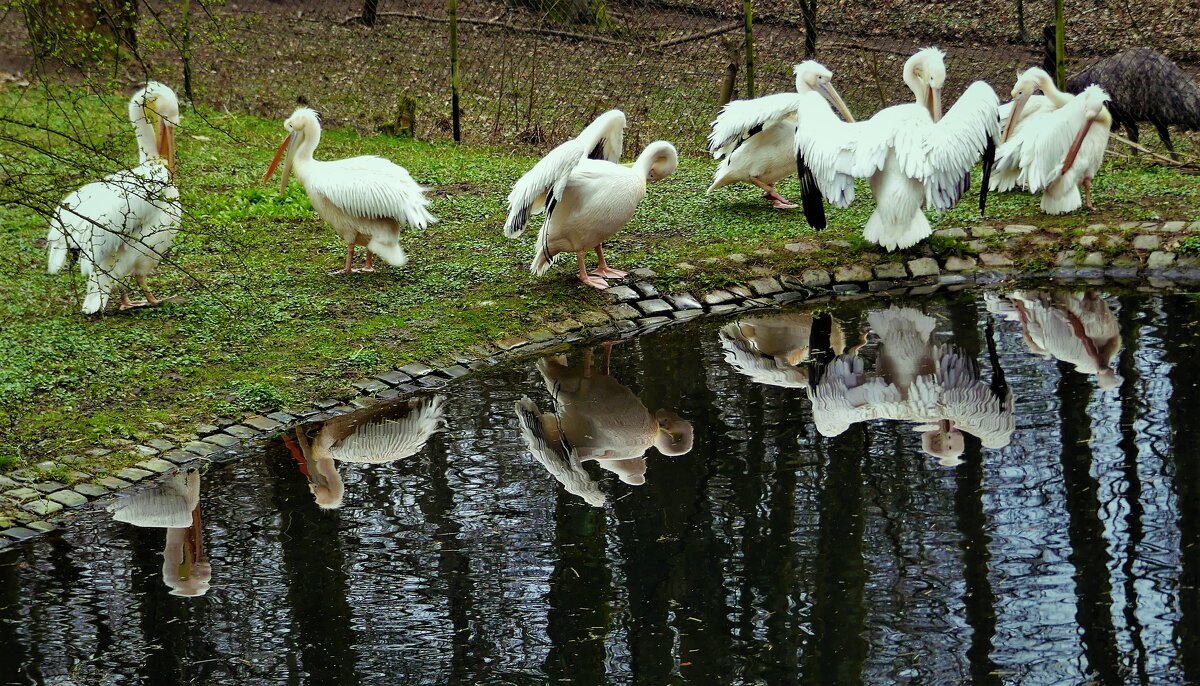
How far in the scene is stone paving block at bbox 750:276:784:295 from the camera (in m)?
7.11

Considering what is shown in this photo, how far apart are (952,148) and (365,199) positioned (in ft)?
10.9

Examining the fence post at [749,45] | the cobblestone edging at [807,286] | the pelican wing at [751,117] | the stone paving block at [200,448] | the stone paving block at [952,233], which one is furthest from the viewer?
the fence post at [749,45]

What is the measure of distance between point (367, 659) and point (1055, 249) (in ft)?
17.3

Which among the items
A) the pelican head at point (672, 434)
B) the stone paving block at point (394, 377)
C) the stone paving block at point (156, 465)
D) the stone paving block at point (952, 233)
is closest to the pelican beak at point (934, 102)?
the stone paving block at point (952, 233)

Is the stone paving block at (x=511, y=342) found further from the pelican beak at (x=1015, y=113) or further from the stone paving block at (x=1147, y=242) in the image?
the pelican beak at (x=1015, y=113)

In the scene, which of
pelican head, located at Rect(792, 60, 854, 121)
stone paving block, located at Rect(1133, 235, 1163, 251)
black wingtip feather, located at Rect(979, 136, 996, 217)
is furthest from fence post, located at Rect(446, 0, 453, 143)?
stone paving block, located at Rect(1133, 235, 1163, 251)

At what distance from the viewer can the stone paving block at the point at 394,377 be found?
5883 millimetres

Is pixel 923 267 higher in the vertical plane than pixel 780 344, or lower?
higher

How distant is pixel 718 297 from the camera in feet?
23.0

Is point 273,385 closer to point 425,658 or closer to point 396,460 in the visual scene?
point 396,460

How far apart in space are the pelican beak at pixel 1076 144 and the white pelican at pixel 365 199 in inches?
156

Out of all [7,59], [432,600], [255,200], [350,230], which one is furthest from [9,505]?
[7,59]

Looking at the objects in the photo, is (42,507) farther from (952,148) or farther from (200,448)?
(952,148)

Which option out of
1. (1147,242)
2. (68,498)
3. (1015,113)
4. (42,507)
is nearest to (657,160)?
(1147,242)
